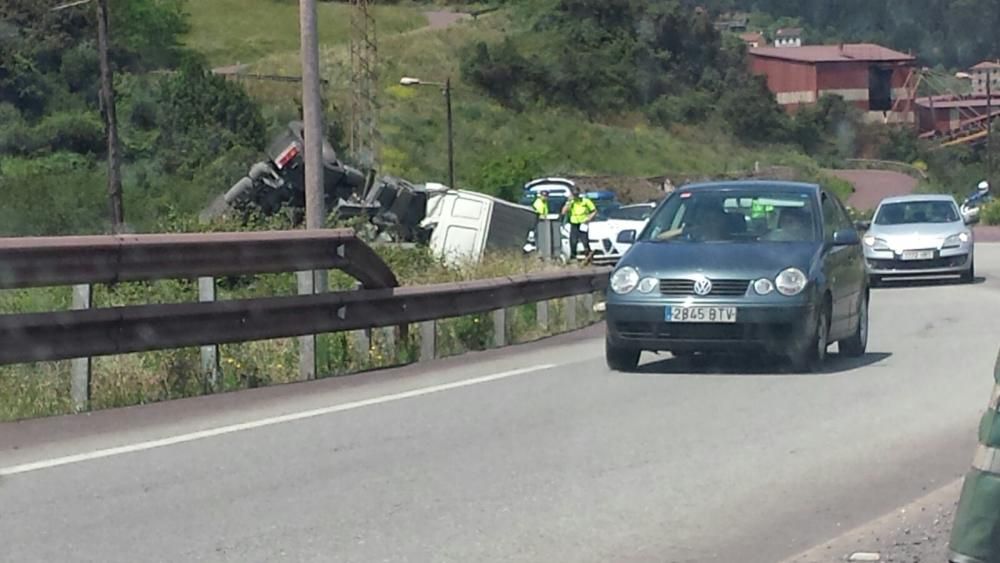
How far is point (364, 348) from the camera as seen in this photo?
48.1ft

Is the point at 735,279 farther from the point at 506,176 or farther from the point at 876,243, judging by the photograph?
the point at 506,176

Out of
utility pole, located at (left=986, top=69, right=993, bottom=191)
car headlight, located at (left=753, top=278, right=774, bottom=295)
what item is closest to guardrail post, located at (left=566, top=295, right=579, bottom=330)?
car headlight, located at (left=753, top=278, right=774, bottom=295)

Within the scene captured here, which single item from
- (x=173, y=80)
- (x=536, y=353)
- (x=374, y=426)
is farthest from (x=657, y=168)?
(x=374, y=426)

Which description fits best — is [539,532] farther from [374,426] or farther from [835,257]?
[835,257]

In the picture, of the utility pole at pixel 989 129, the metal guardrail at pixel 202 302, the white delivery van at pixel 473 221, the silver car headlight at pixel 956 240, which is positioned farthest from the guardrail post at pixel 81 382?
the utility pole at pixel 989 129

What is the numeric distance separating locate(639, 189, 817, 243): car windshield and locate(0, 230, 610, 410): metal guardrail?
2.22m

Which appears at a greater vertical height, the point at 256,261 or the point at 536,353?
the point at 256,261

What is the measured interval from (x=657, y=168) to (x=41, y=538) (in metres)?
67.9

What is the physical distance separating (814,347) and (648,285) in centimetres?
140

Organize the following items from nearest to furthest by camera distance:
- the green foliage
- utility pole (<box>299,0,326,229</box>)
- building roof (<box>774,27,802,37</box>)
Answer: utility pole (<box>299,0,326,229</box>) → the green foliage → building roof (<box>774,27,802,37</box>)

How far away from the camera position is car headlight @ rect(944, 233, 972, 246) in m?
26.7

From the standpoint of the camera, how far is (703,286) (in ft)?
42.8

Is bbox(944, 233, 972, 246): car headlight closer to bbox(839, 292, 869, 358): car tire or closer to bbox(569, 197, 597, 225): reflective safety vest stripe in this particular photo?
bbox(569, 197, 597, 225): reflective safety vest stripe

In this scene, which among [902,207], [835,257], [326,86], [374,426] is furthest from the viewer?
[326,86]
